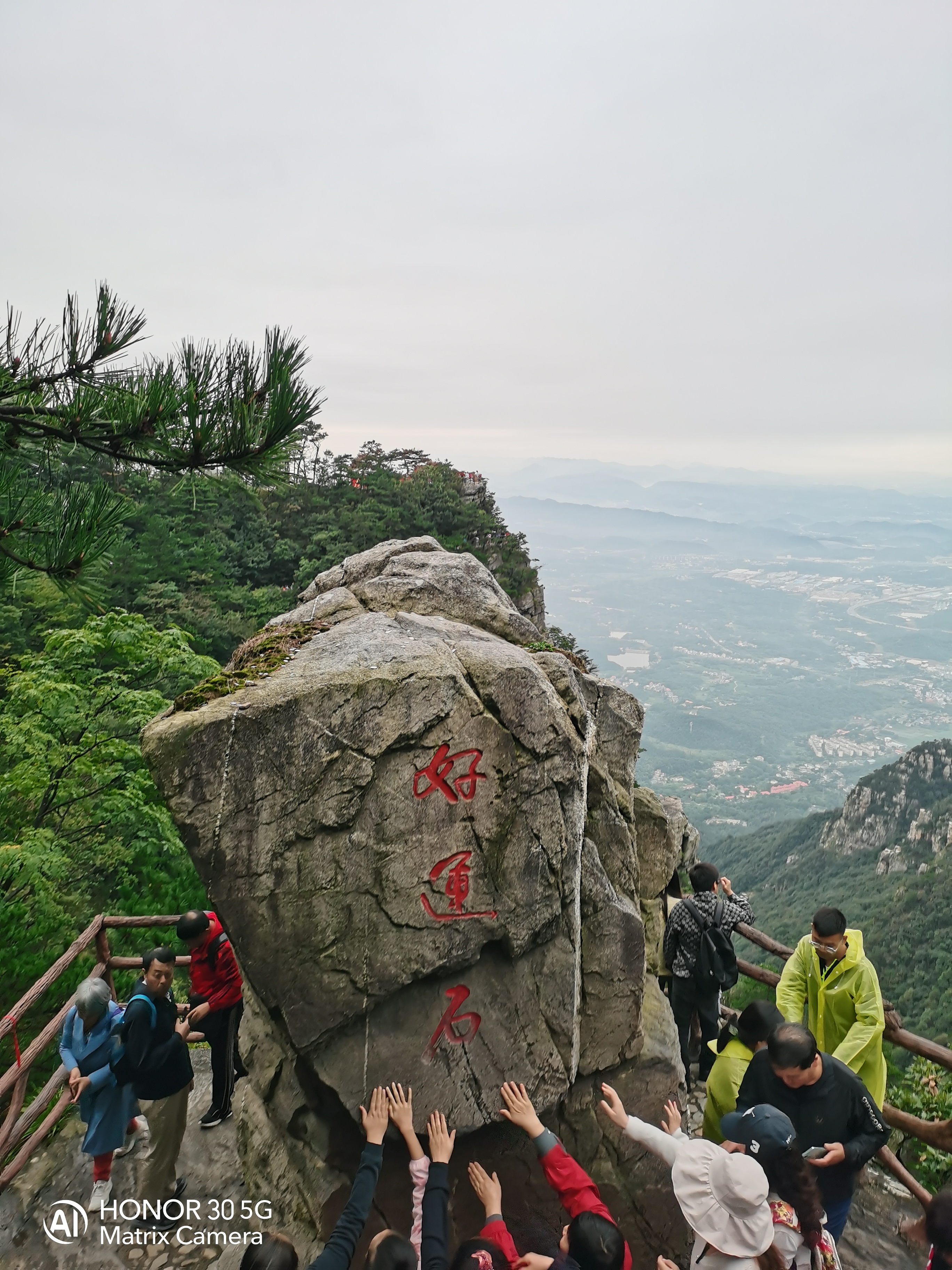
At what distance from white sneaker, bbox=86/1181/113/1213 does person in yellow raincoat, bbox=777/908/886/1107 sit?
4730 millimetres

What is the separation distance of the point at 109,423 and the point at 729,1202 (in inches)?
181

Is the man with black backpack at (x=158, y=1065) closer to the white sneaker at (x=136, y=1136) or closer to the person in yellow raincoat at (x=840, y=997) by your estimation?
the white sneaker at (x=136, y=1136)

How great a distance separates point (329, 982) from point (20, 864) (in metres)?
5.18

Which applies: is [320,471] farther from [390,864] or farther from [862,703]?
[862,703]

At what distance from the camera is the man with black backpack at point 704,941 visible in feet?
15.7

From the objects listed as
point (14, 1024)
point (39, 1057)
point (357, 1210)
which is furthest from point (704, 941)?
point (39, 1057)

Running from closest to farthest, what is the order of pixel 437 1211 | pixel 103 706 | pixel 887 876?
pixel 437 1211
pixel 103 706
pixel 887 876

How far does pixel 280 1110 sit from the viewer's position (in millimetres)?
4504

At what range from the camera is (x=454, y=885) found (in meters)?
4.34

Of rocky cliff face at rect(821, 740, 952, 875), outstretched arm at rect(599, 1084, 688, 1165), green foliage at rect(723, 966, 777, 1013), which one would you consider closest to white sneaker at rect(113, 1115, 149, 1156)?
outstretched arm at rect(599, 1084, 688, 1165)

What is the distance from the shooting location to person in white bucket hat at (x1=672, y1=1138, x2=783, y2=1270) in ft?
8.75

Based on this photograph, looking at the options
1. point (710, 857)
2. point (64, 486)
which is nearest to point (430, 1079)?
point (64, 486)

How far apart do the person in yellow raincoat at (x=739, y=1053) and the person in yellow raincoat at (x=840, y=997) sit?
0.17 m

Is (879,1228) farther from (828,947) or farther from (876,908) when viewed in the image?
(876,908)
